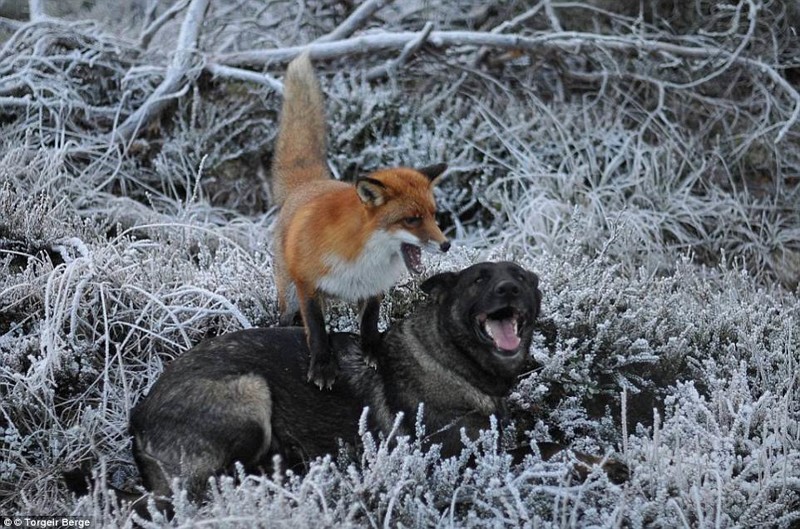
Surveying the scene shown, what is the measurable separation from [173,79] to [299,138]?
266cm

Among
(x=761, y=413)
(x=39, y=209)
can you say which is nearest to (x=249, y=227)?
(x=39, y=209)

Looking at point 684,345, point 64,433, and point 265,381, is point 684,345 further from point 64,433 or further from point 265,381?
point 64,433

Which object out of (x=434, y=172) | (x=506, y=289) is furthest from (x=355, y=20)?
(x=506, y=289)

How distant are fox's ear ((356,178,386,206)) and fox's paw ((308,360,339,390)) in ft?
2.41

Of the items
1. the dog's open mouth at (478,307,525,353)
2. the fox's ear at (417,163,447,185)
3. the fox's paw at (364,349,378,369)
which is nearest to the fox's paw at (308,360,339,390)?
the fox's paw at (364,349,378,369)

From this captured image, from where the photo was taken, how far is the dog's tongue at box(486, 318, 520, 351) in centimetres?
387

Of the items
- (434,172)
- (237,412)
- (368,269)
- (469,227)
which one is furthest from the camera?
(469,227)

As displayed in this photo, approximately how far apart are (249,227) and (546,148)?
2.77 metres

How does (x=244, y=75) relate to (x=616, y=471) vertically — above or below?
above

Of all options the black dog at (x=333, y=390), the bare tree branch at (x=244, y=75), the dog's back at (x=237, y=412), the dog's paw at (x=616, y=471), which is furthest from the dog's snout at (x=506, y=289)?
the bare tree branch at (x=244, y=75)

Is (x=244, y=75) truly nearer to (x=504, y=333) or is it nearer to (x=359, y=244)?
(x=359, y=244)

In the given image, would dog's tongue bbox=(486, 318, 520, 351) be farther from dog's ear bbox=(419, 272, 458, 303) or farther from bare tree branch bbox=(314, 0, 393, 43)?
bare tree branch bbox=(314, 0, 393, 43)

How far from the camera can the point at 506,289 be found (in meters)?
3.84

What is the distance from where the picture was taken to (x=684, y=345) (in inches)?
189
